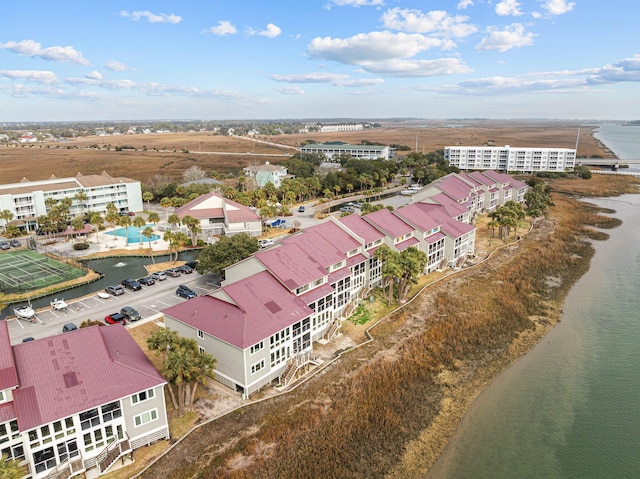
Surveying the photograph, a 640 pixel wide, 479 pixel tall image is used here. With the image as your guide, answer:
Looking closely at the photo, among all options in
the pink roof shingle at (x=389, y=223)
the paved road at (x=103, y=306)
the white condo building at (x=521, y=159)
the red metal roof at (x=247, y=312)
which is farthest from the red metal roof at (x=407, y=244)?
the white condo building at (x=521, y=159)

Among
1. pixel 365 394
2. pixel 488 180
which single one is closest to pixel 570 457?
pixel 365 394

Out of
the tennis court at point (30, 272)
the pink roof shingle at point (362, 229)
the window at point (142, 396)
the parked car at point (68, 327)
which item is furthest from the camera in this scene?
the tennis court at point (30, 272)

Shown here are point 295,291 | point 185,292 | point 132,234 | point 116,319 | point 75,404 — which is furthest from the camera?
point 132,234

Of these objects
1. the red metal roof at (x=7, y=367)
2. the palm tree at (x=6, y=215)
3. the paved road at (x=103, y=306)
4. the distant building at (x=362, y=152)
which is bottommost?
the paved road at (x=103, y=306)

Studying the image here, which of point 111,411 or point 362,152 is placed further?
point 362,152

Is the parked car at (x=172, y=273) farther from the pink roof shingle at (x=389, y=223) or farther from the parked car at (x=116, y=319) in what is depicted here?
the pink roof shingle at (x=389, y=223)

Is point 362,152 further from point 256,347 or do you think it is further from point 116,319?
point 256,347

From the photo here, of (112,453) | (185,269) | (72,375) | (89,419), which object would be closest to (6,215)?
(185,269)

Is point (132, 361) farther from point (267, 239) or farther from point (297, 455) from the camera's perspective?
point (267, 239)
